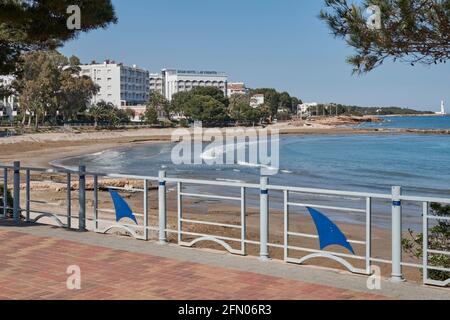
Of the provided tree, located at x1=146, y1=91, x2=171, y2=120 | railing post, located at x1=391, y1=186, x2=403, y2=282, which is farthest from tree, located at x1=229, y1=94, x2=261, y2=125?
railing post, located at x1=391, y1=186, x2=403, y2=282

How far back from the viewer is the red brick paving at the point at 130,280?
5.79 m

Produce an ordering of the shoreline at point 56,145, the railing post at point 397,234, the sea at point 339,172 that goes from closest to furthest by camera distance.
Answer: the railing post at point 397,234, the sea at point 339,172, the shoreline at point 56,145

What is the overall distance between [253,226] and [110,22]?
8123mm

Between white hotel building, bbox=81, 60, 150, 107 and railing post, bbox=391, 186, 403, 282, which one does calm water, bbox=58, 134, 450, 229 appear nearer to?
railing post, bbox=391, 186, 403, 282

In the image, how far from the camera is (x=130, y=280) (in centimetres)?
638

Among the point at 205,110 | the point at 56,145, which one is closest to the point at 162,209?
the point at 56,145

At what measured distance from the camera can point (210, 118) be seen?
4909 inches

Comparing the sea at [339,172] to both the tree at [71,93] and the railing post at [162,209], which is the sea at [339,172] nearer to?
the railing post at [162,209]

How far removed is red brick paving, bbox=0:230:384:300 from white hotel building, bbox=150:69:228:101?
181902 millimetres

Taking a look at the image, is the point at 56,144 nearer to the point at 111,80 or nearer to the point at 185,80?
the point at 111,80

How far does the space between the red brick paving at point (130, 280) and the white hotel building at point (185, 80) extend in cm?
18190

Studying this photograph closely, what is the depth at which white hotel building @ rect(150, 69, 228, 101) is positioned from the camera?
19000 centimetres

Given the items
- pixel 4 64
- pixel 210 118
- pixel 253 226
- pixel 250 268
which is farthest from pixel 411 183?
pixel 210 118

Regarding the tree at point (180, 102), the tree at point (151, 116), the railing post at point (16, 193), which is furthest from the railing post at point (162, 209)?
the tree at point (180, 102)
